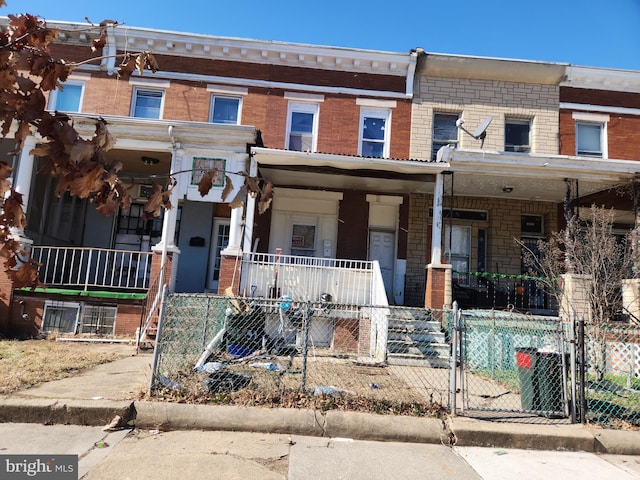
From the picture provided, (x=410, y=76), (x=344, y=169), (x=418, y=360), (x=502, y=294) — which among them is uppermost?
(x=410, y=76)

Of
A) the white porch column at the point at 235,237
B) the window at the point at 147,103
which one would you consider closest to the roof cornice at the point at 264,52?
the window at the point at 147,103

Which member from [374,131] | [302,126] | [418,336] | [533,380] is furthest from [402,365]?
[302,126]

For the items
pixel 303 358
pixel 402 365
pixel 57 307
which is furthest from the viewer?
pixel 57 307

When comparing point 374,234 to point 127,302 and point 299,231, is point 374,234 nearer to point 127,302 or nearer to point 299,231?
point 299,231

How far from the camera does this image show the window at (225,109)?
13.1 m

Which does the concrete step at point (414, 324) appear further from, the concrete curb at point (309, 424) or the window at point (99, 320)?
the window at point (99, 320)

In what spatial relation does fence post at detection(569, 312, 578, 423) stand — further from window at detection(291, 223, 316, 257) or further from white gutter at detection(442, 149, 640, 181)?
window at detection(291, 223, 316, 257)

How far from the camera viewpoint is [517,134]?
43.9 ft

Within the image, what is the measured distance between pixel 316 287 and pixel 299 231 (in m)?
3.56

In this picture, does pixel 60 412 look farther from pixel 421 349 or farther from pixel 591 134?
pixel 591 134

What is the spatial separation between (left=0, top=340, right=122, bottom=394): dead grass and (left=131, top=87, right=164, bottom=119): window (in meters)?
7.13

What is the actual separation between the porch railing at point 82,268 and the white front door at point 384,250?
631 centimetres

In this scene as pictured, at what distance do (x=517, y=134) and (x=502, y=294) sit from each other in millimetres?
5075

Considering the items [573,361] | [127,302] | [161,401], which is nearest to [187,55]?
[127,302]
